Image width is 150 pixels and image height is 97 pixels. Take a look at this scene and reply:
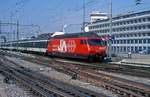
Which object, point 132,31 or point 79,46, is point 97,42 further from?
point 132,31

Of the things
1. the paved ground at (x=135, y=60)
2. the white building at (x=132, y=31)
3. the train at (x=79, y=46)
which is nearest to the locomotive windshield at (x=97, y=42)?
the train at (x=79, y=46)

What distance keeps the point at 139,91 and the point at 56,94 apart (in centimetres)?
327

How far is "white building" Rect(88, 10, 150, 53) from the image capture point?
99812 mm

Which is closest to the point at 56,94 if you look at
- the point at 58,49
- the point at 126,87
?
the point at 126,87

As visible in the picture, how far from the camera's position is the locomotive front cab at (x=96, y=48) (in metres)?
37.2

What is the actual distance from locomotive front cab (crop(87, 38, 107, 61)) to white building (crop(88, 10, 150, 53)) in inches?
2187

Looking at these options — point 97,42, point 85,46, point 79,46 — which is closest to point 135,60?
point 97,42

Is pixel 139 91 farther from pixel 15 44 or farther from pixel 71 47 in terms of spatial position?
pixel 15 44

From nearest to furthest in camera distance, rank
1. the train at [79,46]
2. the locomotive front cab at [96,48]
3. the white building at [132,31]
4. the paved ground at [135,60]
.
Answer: the locomotive front cab at [96,48] < the train at [79,46] < the paved ground at [135,60] < the white building at [132,31]

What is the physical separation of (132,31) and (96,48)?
233 feet

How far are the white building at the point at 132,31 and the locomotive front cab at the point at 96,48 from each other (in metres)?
55.5

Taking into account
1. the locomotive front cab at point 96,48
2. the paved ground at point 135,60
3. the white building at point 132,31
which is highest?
the white building at point 132,31

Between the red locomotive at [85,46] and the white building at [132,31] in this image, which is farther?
the white building at [132,31]

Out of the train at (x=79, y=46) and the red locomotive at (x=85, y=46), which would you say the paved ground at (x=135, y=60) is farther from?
the train at (x=79, y=46)
